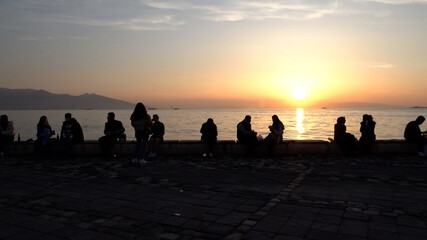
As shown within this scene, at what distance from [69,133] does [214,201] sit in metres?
8.07

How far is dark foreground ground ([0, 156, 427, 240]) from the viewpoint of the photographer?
14.5 ft

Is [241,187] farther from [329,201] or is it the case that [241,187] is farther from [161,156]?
[161,156]

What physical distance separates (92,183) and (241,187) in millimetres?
3373

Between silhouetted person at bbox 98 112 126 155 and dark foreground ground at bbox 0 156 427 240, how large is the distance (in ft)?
6.81

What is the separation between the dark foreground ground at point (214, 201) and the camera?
442 cm

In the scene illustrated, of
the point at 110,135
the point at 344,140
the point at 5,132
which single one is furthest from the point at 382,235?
the point at 5,132

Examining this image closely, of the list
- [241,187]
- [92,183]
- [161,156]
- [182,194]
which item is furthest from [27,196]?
[161,156]

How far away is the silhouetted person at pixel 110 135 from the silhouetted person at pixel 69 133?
0.96 metres

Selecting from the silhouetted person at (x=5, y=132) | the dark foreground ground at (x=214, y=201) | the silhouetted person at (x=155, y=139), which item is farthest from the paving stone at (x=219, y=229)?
the silhouetted person at (x=5, y=132)

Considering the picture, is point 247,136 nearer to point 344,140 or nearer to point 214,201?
point 344,140

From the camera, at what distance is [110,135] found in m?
12.0

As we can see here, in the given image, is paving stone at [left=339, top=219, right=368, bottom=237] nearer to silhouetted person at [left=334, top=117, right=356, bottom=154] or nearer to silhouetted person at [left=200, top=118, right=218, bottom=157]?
silhouetted person at [left=200, top=118, right=218, bottom=157]

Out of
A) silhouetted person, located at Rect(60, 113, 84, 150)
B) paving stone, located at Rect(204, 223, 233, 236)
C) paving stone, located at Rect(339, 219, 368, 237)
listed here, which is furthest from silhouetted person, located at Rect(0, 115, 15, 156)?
paving stone, located at Rect(339, 219, 368, 237)

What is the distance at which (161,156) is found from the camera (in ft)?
39.9
